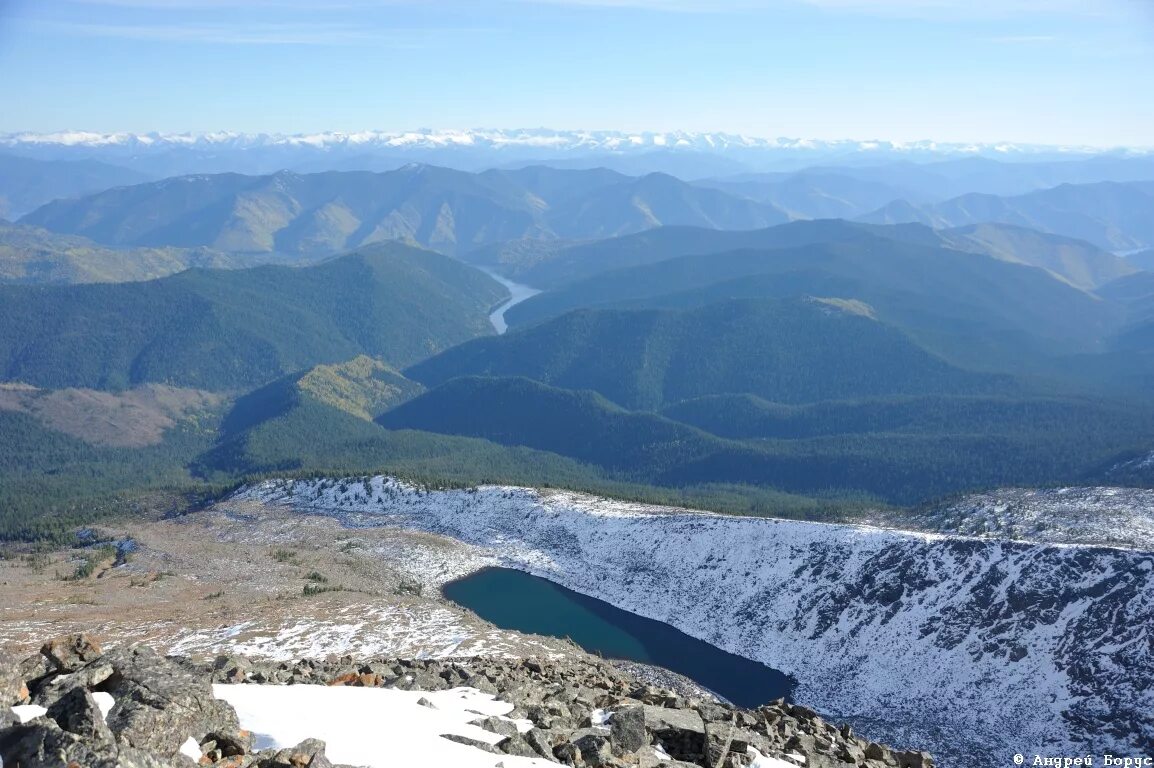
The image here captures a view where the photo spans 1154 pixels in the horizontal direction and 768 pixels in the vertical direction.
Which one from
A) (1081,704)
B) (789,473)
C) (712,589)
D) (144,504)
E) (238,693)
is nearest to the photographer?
(238,693)

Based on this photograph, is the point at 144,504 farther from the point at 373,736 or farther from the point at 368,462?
the point at 373,736

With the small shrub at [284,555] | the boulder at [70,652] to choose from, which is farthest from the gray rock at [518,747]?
the small shrub at [284,555]

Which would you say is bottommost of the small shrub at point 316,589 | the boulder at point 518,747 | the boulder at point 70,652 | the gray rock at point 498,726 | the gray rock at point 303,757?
the small shrub at point 316,589

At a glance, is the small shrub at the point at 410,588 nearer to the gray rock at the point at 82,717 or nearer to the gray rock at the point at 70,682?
the gray rock at the point at 70,682

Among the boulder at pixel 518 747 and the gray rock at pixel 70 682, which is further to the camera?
the boulder at pixel 518 747

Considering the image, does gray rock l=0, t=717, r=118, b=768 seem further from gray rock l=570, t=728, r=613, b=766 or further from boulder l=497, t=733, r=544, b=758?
gray rock l=570, t=728, r=613, b=766

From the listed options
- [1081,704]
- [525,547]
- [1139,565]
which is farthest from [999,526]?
[525,547]

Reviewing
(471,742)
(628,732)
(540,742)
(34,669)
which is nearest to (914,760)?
(628,732)
